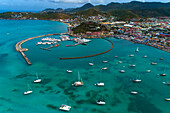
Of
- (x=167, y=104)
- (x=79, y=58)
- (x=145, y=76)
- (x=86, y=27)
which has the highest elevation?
(x=86, y=27)

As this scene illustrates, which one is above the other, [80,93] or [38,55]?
[38,55]

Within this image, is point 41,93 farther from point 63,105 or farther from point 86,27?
point 86,27

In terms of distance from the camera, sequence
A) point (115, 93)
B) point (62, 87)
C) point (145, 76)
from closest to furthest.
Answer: point (115, 93) < point (62, 87) < point (145, 76)

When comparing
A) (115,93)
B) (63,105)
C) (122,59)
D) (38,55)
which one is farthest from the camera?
(38,55)

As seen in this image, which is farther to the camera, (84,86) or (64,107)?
(84,86)

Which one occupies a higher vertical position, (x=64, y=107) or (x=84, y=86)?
(x=84, y=86)

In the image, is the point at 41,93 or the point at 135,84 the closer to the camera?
the point at 41,93

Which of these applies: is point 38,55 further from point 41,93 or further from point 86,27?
point 86,27

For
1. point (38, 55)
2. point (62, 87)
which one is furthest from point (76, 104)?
point (38, 55)

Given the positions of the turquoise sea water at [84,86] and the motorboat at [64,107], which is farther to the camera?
the turquoise sea water at [84,86]

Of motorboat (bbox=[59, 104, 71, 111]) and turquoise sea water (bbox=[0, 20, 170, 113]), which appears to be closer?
motorboat (bbox=[59, 104, 71, 111])
